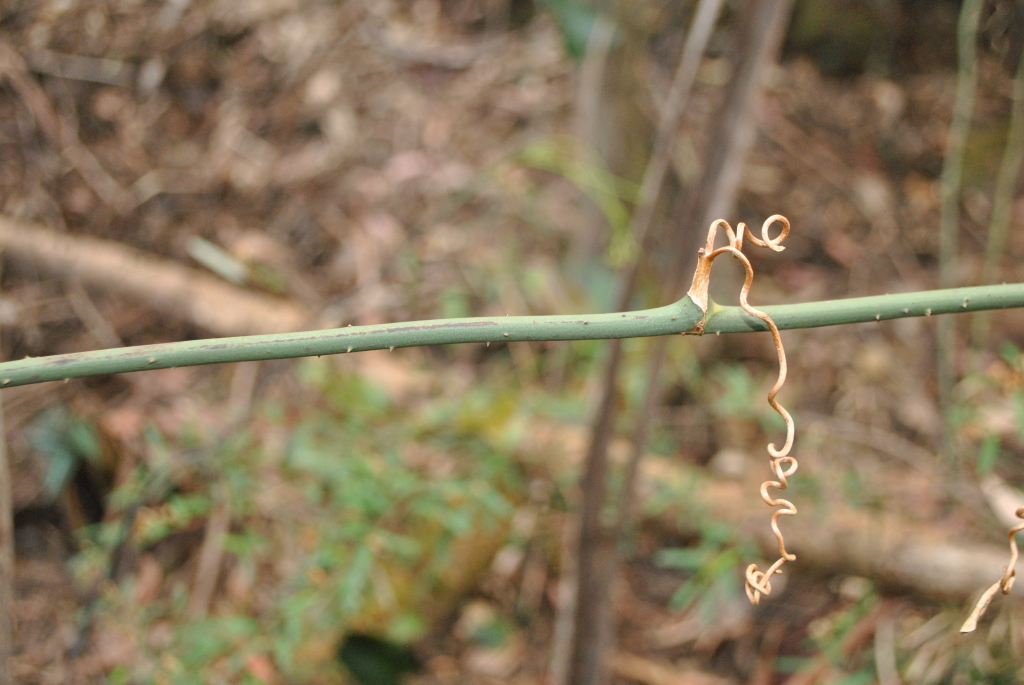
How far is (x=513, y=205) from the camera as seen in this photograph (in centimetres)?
190

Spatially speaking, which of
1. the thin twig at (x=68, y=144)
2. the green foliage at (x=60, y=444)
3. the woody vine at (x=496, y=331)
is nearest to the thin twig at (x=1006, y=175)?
the woody vine at (x=496, y=331)

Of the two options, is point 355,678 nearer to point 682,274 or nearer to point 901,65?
point 682,274

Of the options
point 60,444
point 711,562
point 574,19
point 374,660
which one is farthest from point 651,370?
point 60,444

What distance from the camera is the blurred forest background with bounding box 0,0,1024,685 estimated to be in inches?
41.0

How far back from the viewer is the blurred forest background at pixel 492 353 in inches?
41.0

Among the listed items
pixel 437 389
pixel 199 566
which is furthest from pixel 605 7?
pixel 199 566

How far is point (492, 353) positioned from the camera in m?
1.69

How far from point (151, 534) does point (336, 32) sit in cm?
180

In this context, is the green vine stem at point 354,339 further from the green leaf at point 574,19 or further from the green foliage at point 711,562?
the green leaf at point 574,19

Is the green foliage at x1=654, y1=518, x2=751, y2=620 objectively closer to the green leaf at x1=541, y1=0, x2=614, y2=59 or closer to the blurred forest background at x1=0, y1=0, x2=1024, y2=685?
the blurred forest background at x1=0, y1=0, x2=1024, y2=685

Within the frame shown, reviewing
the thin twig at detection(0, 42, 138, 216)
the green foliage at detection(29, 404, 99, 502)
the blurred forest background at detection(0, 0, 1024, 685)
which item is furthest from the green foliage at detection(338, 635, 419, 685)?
the thin twig at detection(0, 42, 138, 216)

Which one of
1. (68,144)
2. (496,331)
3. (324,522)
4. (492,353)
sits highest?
(68,144)

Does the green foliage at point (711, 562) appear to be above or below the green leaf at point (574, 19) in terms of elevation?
below

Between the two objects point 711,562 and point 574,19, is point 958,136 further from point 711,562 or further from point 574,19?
point 711,562
